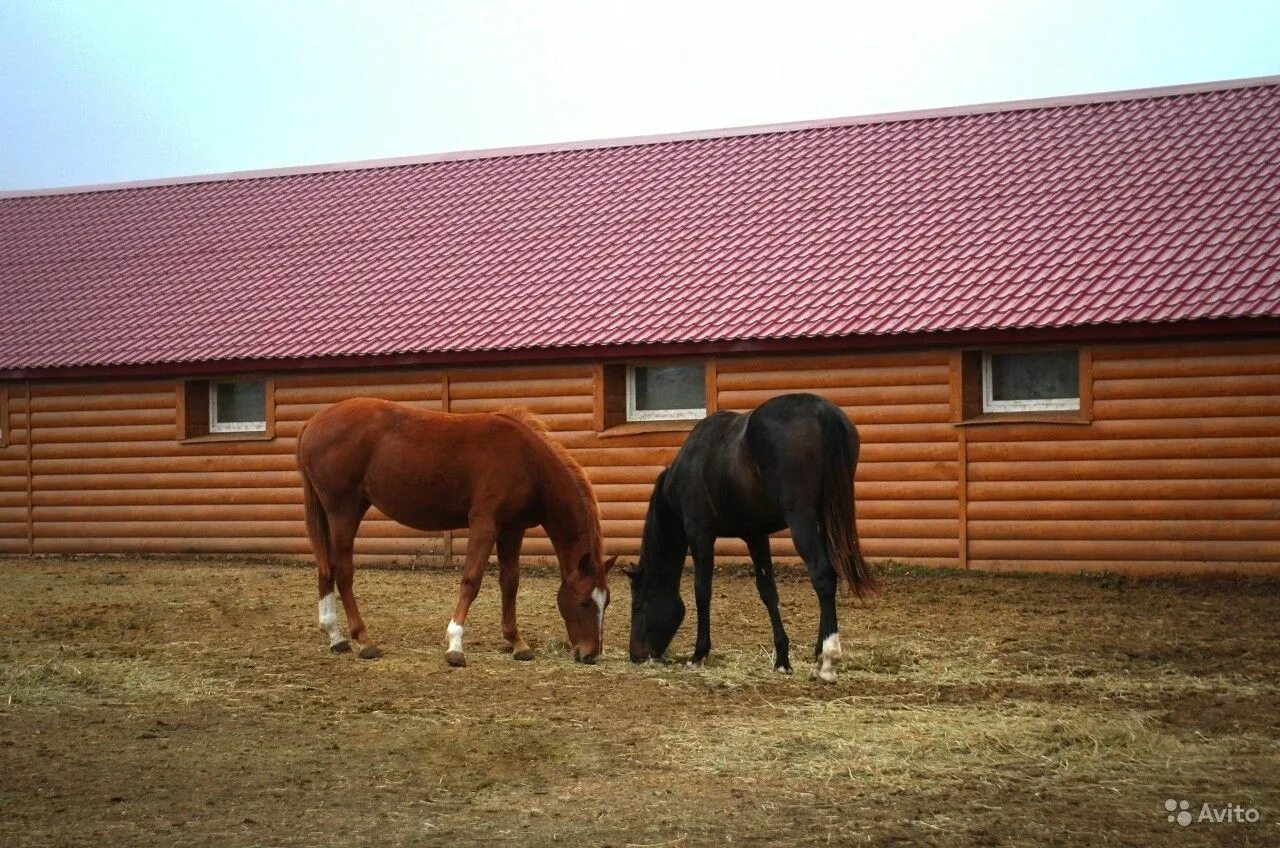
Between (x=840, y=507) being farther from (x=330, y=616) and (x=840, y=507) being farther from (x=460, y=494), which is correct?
(x=330, y=616)

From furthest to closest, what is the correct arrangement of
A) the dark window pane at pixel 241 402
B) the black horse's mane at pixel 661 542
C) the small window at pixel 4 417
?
the small window at pixel 4 417 < the dark window pane at pixel 241 402 < the black horse's mane at pixel 661 542

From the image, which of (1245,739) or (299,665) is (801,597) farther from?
(1245,739)

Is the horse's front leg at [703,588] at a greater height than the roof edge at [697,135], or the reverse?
the roof edge at [697,135]

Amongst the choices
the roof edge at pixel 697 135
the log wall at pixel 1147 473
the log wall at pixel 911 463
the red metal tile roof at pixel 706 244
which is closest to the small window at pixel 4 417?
the red metal tile roof at pixel 706 244

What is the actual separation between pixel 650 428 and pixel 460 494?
626 centimetres

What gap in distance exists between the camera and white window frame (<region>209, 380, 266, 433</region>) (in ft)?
61.7

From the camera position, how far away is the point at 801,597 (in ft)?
44.7

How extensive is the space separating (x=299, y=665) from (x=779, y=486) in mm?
3154

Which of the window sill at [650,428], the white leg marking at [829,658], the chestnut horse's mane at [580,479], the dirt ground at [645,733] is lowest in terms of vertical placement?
the dirt ground at [645,733]

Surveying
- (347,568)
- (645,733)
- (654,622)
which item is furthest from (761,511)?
(347,568)

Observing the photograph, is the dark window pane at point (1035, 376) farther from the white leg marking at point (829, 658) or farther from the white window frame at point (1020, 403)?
the white leg marking at point (829, 658)

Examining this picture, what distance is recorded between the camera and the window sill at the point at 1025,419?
48.0ft

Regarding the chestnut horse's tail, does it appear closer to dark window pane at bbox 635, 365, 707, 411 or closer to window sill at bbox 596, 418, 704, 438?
window sill at bbox 596, 418, 704, 438

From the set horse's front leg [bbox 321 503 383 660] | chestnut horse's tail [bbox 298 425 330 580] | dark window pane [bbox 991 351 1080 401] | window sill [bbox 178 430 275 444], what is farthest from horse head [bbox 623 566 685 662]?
window sill [bbox 178 430 275 444]
